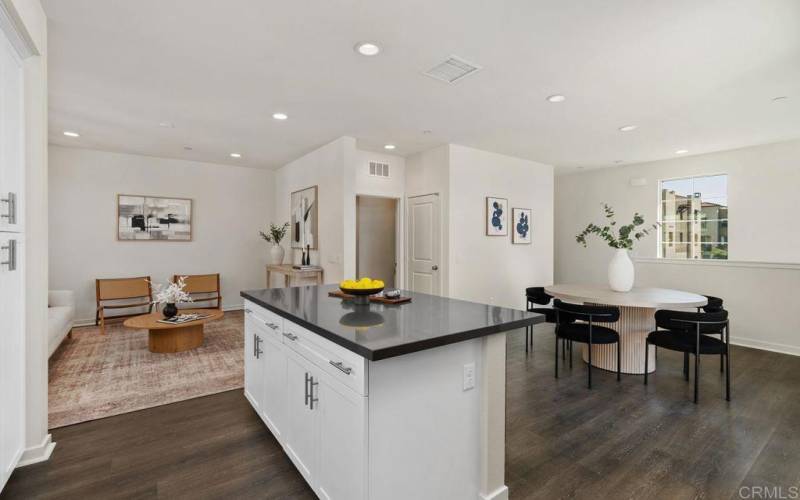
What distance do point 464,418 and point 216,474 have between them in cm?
142

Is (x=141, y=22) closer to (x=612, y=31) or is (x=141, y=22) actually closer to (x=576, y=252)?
(x=612, y=31)

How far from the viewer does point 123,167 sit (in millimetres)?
6016

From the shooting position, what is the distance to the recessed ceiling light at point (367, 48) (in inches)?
104

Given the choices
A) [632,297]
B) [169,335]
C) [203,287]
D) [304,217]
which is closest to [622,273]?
[632,297]

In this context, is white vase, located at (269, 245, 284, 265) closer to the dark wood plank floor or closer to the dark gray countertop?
the dark wood plank floor

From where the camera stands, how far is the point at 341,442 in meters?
1.57

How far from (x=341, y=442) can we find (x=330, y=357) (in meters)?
0.34

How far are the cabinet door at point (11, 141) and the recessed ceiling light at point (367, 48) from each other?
1864 mm

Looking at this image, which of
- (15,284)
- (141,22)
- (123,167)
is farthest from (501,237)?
(123,167)

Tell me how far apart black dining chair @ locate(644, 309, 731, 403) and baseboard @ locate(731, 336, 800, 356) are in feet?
7.54

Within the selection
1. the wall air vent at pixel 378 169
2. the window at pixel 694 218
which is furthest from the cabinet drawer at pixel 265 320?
the window at pixel 694 218

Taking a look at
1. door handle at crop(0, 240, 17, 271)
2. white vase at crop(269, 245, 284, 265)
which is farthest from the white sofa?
white vase at crop(269, 245, 284, 265)

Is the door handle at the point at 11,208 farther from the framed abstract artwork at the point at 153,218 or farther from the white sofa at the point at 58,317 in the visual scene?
the framed abstract artwork at the point at 153,218
